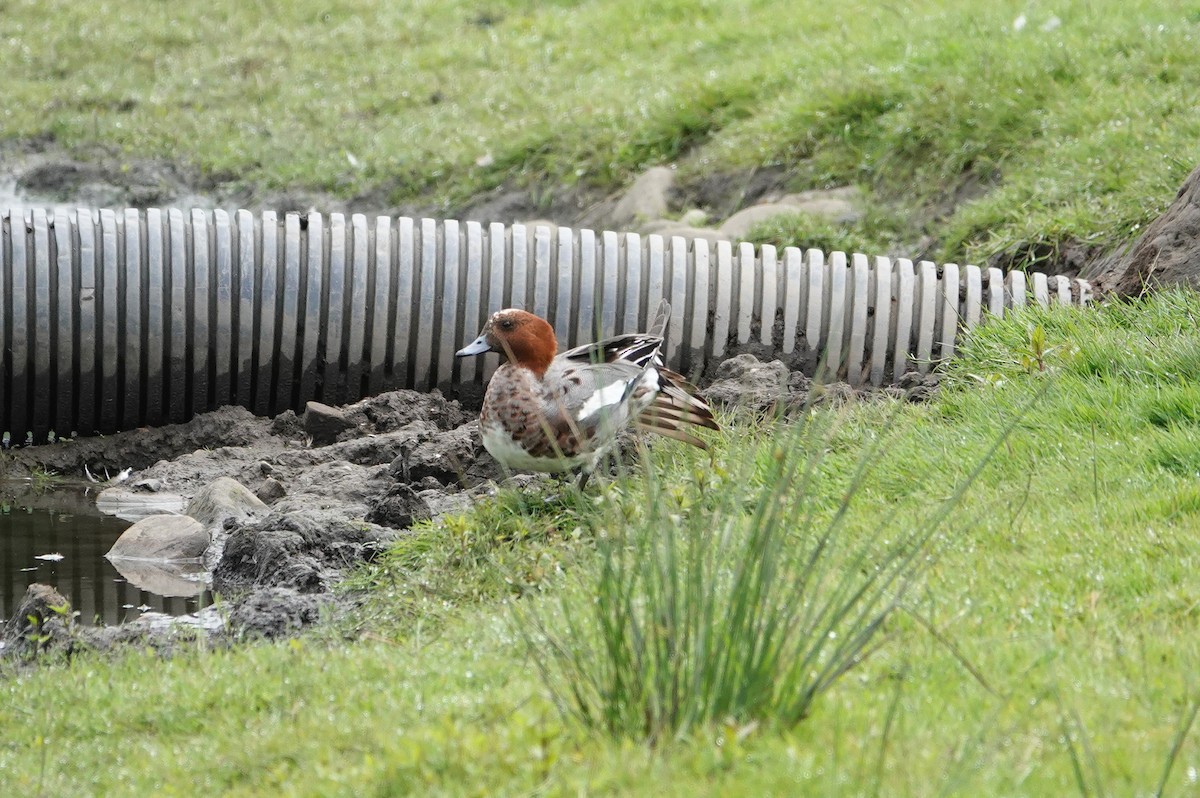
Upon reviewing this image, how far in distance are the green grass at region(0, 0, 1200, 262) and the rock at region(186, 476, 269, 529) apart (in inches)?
152

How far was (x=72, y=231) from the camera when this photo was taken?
20.7ft

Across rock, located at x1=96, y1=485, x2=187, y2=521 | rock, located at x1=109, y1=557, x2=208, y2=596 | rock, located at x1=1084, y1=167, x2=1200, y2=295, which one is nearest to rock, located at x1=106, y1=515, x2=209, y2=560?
rock, located at x1=109, y1=557, x2=208, y2=596

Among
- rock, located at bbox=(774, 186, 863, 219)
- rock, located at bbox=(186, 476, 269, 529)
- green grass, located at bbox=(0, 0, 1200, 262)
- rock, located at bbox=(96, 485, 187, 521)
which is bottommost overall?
rock, located at bbox=(96, 485, 187, 521)

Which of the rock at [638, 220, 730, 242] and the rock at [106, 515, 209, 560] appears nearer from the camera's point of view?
the rock at [106, 515, 209, 560]

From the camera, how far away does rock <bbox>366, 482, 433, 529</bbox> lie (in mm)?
4824

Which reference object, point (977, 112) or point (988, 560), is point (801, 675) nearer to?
point (988, 560)

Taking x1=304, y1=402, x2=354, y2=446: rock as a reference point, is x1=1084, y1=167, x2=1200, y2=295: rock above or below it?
above

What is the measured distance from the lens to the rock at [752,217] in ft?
26.3

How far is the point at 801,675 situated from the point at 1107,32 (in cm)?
702

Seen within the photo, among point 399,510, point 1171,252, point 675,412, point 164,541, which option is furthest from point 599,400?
point 1171,252

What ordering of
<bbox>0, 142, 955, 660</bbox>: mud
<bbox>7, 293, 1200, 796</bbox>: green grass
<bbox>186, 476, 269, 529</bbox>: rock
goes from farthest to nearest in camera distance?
<bbox>186, 476, 269, 529</bbox>: rock, <bbox>0, 142, 955, 660</bbox>: mud, <bbox>7, 293, 1200, 796</bbox>: green grass

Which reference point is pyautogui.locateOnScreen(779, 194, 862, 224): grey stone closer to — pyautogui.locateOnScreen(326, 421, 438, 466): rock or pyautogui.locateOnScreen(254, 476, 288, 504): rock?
pyautogui.locateOnScreen(326, 421, 438, 466): rock

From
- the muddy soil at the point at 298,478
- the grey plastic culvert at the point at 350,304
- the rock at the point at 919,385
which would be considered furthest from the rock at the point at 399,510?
the rock at the point at 919,385

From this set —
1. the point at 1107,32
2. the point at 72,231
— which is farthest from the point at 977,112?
the point at 72,231
